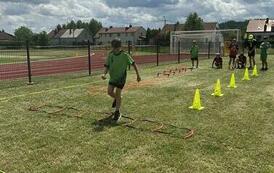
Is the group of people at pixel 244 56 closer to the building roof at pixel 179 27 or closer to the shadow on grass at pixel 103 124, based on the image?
the shadow on grass at pixel 103 124

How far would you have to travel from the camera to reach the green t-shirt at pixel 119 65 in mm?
8578

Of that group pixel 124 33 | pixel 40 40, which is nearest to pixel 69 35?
pixel 124 33

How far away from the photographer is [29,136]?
7305mm

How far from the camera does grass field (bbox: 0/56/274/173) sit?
584cm

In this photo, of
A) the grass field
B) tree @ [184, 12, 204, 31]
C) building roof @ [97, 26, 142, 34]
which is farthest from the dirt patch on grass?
building roof @ [97, 26, 142, 34]

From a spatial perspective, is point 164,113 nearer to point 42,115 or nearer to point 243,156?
point 42,115

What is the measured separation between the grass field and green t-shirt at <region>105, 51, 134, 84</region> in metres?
0.98

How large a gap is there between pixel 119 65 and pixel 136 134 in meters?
1.79

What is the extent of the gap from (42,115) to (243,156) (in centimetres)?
479

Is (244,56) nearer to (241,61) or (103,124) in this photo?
(241,61)

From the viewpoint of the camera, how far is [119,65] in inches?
338

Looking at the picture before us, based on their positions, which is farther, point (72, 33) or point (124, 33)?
point (72, 33)

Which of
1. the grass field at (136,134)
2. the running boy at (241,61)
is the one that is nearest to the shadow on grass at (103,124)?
the grass field at (136,134)

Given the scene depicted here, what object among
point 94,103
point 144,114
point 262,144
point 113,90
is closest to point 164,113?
point 144,114
